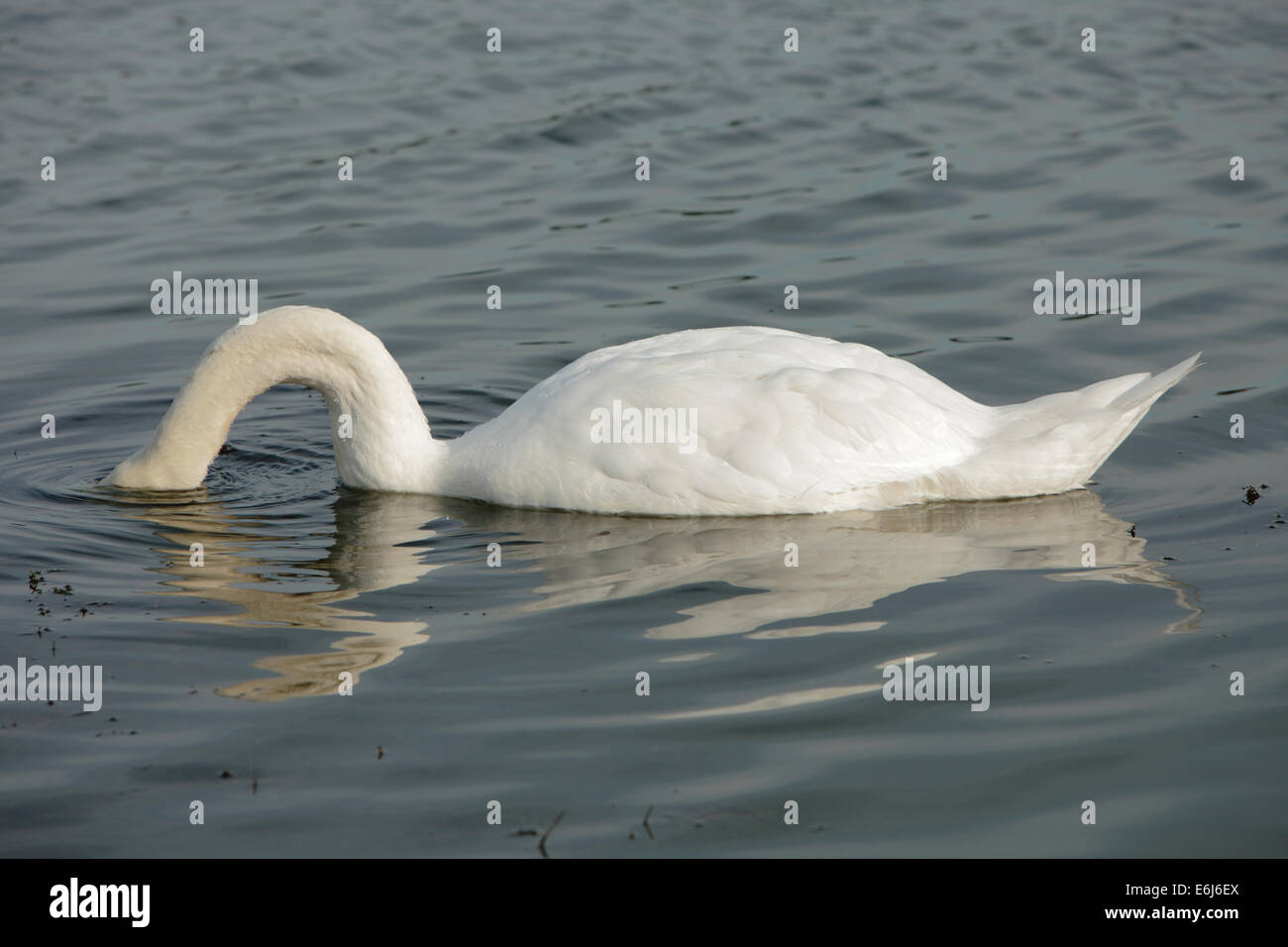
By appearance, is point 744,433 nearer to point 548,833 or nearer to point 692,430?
point 692,430

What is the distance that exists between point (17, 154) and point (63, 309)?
4.38m

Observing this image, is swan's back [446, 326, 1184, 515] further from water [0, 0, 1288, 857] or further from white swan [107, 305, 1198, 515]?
water [0, 0, 1288, 857]

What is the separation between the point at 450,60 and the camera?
1838cm

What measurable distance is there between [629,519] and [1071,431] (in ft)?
7.07

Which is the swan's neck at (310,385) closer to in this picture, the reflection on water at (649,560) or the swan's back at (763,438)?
the reflection on water at (649,560)

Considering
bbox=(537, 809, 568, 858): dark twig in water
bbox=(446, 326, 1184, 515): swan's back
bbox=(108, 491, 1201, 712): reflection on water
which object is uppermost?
bbox=(446, 326, 1184, 515): swan's back

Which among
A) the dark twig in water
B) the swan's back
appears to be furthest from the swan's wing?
the dark twig in water

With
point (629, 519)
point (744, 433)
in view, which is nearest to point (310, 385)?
point (629, 519)

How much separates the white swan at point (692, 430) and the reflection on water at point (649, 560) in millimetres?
135

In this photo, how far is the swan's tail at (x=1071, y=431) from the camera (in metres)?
7.90

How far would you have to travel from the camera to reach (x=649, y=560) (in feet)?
24.0

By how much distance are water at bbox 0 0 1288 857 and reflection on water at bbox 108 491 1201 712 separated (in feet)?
0.10

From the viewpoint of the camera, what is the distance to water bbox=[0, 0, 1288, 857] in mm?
5242

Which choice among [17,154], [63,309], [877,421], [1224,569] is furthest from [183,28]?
[1224,569]
